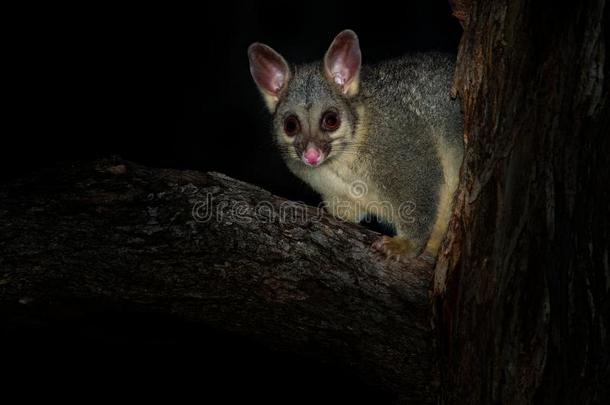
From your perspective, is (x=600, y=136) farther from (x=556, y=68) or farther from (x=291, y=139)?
(x=291, y=139)

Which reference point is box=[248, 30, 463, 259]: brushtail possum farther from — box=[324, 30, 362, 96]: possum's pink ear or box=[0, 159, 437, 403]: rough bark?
box=[0, 159, 437, 403]: rough bark

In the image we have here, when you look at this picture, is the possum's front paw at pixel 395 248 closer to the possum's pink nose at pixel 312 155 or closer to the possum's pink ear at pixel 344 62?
the possum's pink nose at pixel 312 155

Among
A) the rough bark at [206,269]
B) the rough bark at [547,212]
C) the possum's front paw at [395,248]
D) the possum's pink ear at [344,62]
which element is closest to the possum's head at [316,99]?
the possum's pink ear at [344,62]

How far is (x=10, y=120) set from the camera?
17.3ft

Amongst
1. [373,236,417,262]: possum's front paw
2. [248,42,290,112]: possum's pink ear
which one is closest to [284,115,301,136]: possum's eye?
[248,42,290,112]: possum's pink ear

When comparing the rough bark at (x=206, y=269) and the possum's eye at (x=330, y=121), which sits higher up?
the possum's eye at (x=330, y=121)

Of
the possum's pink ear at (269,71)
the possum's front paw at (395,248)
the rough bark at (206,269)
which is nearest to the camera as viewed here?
the rough bark at (206,269)

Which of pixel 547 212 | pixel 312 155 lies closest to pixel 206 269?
pixel 312 155

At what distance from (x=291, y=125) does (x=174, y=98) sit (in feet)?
9.29

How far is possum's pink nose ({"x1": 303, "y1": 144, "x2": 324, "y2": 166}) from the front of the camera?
3283 millimetres

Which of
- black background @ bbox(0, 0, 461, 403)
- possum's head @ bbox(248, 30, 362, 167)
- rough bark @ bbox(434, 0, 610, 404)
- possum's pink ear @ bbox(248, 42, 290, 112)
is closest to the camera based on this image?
rough bark @ bbox(434, 0, 610, 404)

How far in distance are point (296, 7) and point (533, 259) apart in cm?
463

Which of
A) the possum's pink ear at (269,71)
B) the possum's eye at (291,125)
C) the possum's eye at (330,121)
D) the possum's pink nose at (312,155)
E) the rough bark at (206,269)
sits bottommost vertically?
the rough bark at (206,269)

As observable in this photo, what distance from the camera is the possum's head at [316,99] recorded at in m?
3.40
